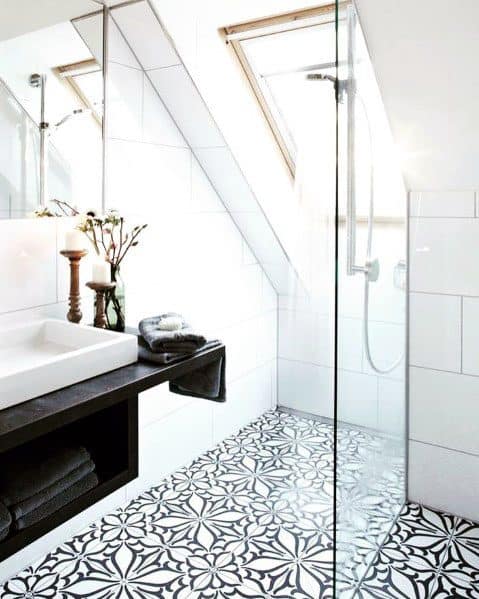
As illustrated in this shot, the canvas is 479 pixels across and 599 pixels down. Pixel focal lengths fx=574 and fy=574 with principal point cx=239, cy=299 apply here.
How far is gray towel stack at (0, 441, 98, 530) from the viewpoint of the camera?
1498 mm

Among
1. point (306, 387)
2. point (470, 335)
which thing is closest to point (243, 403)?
point (306, 387)

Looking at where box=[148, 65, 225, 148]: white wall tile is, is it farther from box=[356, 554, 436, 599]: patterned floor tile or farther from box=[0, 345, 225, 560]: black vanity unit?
box=[356, 554, 436, 599]: patterned floor tile

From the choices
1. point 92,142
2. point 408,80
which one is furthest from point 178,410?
point 408,80

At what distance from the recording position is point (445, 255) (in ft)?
7.68

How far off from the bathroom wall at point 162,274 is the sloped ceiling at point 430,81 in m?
1.03

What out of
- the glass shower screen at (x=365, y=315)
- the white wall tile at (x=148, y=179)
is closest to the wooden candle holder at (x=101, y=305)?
the white wall tile at (x=148, y=179)

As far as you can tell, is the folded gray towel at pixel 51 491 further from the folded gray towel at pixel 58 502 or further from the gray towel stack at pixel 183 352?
the gray towel stack at pixel 183 352

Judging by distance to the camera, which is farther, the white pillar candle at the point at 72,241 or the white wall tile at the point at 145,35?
the white wall tile at the point at 145,35

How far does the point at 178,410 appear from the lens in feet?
9.48

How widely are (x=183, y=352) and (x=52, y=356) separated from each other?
44 centimetres

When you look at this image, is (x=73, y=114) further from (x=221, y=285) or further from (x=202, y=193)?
(x=221, y=285)

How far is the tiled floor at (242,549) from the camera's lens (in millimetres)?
1997

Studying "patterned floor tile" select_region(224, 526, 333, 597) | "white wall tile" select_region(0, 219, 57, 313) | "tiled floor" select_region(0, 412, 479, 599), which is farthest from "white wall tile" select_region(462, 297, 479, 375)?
"white wall tile" select_region(0, 219, 57, 313)

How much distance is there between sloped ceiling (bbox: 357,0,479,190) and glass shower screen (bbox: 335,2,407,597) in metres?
0.07
